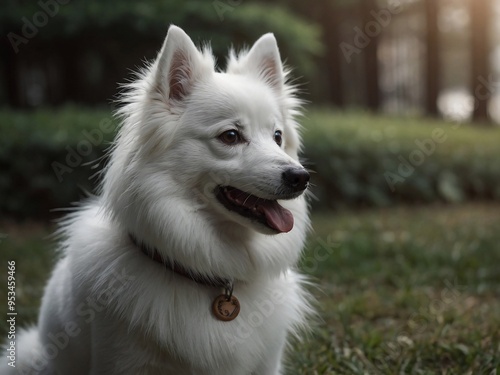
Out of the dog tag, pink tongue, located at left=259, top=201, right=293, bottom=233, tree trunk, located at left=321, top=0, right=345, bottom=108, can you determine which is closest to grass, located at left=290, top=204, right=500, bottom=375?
the dog tag

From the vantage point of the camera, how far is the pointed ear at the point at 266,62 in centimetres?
281

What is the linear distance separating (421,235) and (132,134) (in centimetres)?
465

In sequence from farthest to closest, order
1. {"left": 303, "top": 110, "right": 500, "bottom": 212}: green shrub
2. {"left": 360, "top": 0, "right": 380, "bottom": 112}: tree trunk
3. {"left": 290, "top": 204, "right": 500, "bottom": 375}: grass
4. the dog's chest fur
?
{"left": 360, "top": 0, "right": 380, "bottom": 112}: tree trunk
{"left": 303, "top": 110, "right": 500, "bottom": 212}: green shrub
{"left": 290, "top": 204, "right": 500, "bottom": 375}: grass
the dog's chest fur

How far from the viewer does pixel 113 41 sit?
413 inches

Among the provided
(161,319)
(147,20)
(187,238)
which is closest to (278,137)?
(187,238)

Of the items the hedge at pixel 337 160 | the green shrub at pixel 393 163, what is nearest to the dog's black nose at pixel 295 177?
the hedge at pixel 337 160

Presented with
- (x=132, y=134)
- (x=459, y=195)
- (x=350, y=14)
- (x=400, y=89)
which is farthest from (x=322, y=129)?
(x=400, y=89)

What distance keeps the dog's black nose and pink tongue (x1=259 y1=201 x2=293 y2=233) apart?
16 centimetres

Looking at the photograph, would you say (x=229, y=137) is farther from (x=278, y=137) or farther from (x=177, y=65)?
(x=177, y=65)

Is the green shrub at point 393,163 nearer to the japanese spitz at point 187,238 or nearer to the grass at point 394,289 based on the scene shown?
the grass at point 394,289

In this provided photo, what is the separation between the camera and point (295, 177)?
238cm

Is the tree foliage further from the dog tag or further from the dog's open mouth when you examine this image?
the dog tag

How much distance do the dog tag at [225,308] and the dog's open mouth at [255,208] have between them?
37 cm

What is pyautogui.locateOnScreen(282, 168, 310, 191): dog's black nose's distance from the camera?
7.80ft
